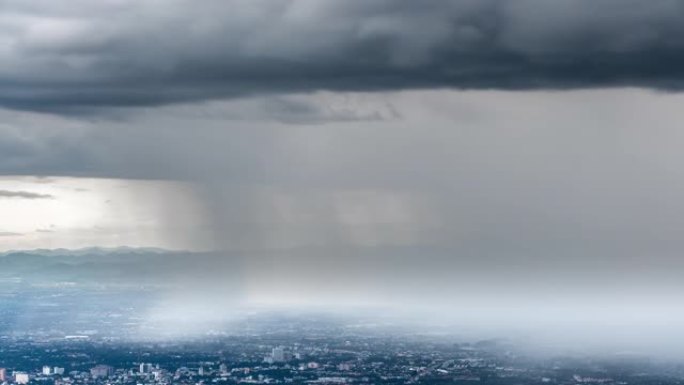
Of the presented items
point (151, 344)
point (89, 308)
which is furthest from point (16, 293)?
point (151, 344)

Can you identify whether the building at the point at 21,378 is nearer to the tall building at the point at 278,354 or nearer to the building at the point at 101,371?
the building at the point at 101,371

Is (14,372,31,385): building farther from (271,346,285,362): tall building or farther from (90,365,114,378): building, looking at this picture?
(271,346,285,362): tall building

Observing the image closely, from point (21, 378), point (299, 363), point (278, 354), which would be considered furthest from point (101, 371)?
point (278, 354)

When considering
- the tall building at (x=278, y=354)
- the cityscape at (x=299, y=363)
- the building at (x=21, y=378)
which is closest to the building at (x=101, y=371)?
the cityscape at (x=299, y=363)

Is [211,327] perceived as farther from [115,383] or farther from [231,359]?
[115,383]

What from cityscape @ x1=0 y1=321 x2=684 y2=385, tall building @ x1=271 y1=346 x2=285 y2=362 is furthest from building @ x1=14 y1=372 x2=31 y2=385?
tall building @ x1=271 y1=346 x2=285 y2=362

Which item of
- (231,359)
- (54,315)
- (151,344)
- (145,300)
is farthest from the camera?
(145,300)

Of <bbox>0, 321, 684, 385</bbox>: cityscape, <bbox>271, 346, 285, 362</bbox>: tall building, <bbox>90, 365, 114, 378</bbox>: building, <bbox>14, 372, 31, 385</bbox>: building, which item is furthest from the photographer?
<bbox>271, 346, 285, 362</bbox>: tall building
